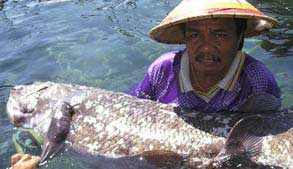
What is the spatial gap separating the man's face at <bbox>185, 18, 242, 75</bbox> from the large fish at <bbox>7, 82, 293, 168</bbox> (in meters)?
0.38

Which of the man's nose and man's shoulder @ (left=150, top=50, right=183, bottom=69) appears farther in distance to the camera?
man's shoulder @ (left=150, top=50, right=183, bottom=69)

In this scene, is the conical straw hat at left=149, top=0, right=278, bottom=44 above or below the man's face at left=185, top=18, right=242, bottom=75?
above

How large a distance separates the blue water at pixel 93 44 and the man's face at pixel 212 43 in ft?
7.03

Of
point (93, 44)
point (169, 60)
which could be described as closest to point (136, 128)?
point (169, 60)

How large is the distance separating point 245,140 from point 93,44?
14.6 ft

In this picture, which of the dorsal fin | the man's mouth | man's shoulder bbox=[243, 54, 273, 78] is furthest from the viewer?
man's shoulder bbox=[243, 54, 273, 78]

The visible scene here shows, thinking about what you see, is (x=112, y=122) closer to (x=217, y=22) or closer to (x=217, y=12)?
(x=217, y=22)

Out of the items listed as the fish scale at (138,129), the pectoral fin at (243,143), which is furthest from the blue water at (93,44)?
the pectoral fin at (243,143)

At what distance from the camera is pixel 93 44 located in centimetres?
711

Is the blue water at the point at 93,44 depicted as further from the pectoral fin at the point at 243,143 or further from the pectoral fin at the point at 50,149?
the pectoral fin at the point at 243,143

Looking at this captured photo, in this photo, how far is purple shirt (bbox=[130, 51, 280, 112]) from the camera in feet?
11.5

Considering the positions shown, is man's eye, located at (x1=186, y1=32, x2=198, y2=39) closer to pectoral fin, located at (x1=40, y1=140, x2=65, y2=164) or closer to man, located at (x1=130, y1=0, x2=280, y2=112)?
man, located at (x1=130, y1=0, x2=280, y2=112)

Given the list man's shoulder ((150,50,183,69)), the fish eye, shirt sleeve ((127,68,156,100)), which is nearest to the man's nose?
man's shoulder ((150,50,183,69))

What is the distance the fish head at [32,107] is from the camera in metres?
4.13
